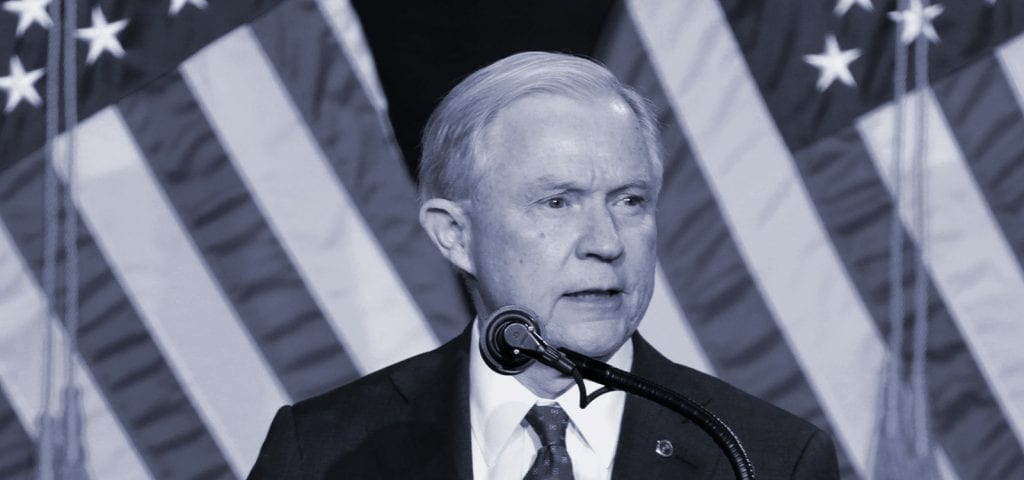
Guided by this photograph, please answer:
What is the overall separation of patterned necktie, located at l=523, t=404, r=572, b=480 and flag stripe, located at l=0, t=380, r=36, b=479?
1.41 metres

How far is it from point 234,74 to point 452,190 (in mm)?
1142

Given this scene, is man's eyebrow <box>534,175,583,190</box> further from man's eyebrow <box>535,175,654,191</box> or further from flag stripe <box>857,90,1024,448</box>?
flag stripe <box>857,90,1024,448</box>

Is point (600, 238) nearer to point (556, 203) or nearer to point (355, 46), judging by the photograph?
point (556, 203)

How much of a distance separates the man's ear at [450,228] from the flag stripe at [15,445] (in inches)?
51.6

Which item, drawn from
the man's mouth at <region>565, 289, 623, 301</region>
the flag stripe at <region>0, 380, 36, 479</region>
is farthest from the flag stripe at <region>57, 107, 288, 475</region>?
the man's mouth at <region>565, 289, 623, 301</region>

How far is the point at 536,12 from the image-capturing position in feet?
9.91

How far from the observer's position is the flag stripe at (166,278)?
9.62ft

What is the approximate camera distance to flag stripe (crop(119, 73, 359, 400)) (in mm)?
2943

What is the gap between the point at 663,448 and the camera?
1.89 meters

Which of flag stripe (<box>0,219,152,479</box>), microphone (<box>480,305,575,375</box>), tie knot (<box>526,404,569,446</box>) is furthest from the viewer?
flag stripe (<box>0,219,152,479</box>)

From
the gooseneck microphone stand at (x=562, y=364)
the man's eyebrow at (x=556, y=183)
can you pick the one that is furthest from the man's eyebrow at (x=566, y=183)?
the gooseneck microphone stand at (x=562, y=364)

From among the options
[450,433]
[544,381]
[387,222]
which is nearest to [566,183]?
[544,381]

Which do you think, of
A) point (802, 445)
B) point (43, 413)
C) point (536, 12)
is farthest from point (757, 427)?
point (43, 413)

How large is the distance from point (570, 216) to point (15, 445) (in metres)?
1.57
